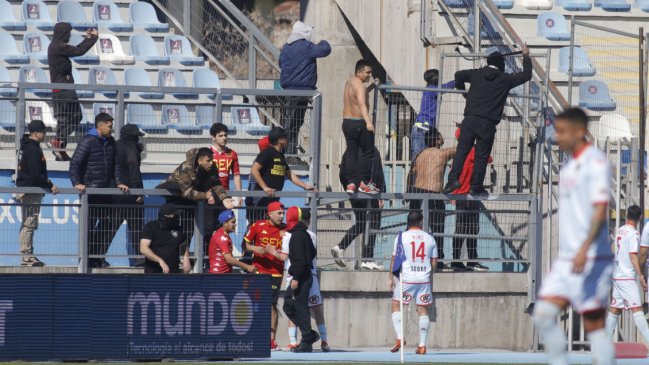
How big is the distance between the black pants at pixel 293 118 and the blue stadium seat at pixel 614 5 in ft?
22.8

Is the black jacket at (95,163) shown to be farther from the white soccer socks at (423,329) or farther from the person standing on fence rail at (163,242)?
the white soccer socks at (423,329)

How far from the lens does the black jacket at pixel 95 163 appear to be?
52.4ft

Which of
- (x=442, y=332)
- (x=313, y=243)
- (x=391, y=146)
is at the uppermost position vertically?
(x=391, y=146)

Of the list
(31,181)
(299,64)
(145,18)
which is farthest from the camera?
(145,18)

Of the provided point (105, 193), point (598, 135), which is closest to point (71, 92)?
point (105, 193)

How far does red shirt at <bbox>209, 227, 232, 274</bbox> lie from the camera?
1611 centimetres

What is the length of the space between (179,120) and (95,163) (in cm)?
199

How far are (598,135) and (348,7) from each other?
7.80 metres

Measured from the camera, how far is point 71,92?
1811 cm

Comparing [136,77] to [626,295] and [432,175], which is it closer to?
[432,175]

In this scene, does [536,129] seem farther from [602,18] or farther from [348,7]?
[348,7]

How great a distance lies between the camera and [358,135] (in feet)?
55.4

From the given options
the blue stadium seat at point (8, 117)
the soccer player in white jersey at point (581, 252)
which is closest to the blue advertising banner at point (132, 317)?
the blue stadium seat at point (8, 117)

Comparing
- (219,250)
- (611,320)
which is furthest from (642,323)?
(219,250)
